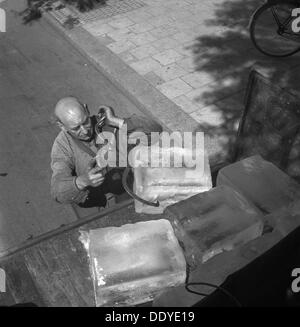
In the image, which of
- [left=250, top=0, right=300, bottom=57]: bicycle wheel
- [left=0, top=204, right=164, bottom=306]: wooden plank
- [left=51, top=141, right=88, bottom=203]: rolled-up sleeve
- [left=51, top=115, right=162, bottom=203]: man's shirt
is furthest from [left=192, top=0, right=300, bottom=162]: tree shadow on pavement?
[left=0, top=204, right=164, bottom=306]: wooden plank

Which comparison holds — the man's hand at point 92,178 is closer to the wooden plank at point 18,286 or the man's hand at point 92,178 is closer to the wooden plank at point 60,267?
the wooden plank at point 60,267

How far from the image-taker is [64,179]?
3281 millimetres

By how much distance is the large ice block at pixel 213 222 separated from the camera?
2217 millimetres

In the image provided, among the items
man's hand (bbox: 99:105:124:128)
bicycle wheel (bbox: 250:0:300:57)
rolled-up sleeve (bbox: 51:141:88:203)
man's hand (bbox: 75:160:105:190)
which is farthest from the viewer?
bicycle wheel (bbox: 250:0:300:57)

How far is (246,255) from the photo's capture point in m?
2.10

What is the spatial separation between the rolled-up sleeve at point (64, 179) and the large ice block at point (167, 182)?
0.72 metres

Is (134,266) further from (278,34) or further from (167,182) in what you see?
(278,34)

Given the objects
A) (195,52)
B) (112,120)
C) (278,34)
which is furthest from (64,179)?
(278,34)

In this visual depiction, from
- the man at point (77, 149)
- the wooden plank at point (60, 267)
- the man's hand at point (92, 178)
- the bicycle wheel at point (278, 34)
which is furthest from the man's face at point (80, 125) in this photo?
the bicycle wheel at point (278, 34)

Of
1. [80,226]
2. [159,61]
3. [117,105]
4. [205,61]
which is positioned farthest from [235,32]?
[80,226]

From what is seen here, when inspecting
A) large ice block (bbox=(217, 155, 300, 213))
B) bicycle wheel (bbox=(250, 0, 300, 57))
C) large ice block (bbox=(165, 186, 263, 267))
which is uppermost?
large ice block (bbox=(217, 155, 300, 213))

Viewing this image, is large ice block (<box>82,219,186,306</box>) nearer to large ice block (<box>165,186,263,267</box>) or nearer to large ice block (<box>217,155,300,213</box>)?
large ice block (<box>165,186,263,267</box>)

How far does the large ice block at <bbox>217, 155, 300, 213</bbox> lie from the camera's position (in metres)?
2.43

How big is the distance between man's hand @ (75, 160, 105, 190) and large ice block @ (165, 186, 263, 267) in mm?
790
